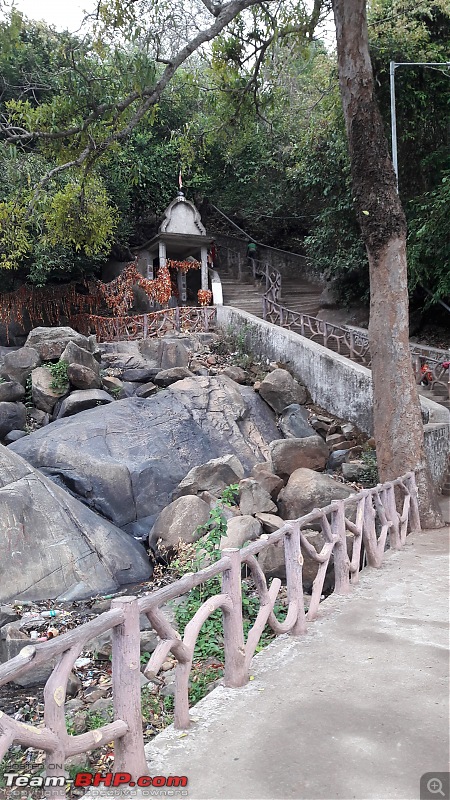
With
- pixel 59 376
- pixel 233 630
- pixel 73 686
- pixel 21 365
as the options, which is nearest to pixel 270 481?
pixel 73 686

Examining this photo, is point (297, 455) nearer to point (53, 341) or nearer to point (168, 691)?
point (168, 691)

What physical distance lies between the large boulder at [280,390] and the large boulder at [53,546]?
546 centimetres

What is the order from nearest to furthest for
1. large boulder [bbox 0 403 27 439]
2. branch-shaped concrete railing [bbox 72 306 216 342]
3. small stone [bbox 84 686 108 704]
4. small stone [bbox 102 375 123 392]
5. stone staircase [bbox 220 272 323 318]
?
small stone [bbox 84 686 108 704]
large boulder [bbox 0 403 27 439]
small stone [bbox 102 375 123 392]
branch-shaped concrete railing [bbox 72 306 216 342]
stone staircase [bbox 220 272 323 318]

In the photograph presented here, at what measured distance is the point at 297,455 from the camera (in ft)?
37.1

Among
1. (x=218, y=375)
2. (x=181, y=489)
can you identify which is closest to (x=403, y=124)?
Answer: (x=218, y=375)

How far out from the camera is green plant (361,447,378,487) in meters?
11.1

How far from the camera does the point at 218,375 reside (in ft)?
48.5

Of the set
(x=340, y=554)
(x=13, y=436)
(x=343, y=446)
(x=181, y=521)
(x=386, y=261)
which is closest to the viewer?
(x=340, y=554)

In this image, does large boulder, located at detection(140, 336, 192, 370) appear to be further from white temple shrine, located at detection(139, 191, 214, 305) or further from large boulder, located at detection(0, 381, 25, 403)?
white temple shrine, located at detection(139, 191, 214, 305)

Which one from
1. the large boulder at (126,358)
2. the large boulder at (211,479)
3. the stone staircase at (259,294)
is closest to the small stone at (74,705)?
the large boulder at (211,479)

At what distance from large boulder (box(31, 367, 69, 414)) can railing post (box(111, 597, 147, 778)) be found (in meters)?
11.1

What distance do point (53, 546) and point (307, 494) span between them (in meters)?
3.81

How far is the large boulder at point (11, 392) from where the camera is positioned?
44.6 feet

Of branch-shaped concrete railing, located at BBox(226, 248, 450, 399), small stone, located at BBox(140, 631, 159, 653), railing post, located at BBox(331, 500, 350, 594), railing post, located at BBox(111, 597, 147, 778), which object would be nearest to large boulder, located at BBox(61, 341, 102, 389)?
branch-shaped concrete railing, located at BBox(226, 248, 450, 399)
